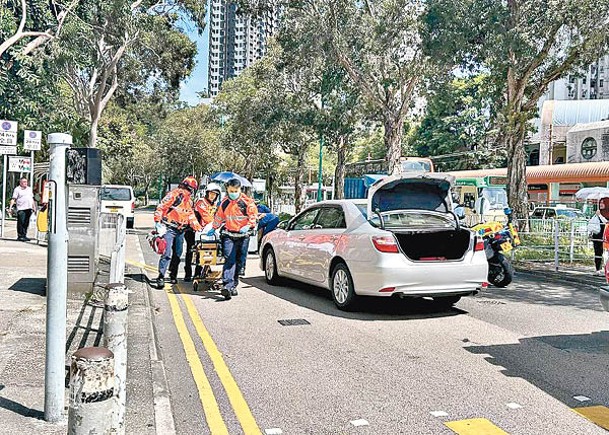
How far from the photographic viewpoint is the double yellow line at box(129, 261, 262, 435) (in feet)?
15.8

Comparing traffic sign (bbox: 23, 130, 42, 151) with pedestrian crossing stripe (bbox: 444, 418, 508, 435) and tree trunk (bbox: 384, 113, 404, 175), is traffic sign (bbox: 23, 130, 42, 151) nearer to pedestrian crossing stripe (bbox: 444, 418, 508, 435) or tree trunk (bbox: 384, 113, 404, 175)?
tree trunk (bbox: 384, 113, 404, 175)

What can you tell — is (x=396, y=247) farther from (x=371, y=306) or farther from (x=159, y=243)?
(x=159, y=243)

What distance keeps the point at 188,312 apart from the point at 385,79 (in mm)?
17654

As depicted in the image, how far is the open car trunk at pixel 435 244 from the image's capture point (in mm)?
8555

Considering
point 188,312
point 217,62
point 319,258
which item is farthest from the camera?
point 217,62

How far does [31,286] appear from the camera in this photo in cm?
976

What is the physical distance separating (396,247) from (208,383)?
350cm

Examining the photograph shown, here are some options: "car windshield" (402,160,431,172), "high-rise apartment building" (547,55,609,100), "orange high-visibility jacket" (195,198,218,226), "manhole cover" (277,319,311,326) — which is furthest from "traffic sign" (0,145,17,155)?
"high-rise apartment building" (547,55,609,100)

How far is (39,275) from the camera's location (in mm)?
10977

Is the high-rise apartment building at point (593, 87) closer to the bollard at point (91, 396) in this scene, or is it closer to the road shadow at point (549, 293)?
the road shadow at point (549, 293)

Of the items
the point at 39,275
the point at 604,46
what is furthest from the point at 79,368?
the point at 604,46

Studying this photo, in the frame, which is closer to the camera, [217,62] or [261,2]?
[261,2]

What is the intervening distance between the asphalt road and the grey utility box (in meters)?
1.15

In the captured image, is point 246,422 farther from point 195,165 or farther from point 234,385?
point 195,165
